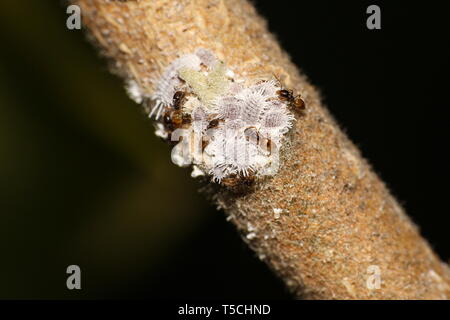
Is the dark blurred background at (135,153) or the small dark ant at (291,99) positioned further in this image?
the dark blurred background at (135,153)

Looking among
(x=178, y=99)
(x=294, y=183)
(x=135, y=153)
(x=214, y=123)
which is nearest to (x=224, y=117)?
(x=214, y=123)

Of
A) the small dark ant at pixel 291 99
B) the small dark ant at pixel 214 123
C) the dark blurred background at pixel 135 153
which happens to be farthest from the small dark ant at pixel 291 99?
the dark blurred background at pixel 135 153

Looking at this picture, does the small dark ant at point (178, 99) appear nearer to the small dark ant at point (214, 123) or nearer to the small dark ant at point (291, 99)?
the small dark ant at point (214, 123)

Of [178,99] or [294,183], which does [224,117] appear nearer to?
[178,99]

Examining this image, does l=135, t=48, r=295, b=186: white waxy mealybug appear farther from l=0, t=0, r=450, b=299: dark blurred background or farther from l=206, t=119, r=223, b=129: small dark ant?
l=0, t=0, r=450, b=299: dark blurred background

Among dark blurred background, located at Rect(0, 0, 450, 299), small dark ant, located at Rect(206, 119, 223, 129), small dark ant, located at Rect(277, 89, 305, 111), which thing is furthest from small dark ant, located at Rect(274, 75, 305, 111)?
dark blurred background, located at Rect(0, 0, 450, 299)
